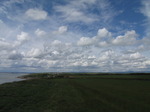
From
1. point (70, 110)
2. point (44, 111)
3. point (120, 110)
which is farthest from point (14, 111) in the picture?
point (120, 110)

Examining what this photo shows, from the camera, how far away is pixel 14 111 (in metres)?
18.6

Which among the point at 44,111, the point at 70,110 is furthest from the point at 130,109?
the point at 44,111

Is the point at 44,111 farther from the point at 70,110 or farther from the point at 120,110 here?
the point at 120,110

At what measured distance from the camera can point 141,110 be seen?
1881 centimetres

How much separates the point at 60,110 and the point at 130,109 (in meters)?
10.7

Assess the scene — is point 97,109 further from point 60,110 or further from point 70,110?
point 60,110

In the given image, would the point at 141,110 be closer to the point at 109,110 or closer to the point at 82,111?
the point at 109,110

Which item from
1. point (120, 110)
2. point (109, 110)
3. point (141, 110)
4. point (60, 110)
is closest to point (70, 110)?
point (60, 110)

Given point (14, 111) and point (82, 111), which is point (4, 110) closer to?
point (14, 111)

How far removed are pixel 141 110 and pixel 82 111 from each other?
348 inches

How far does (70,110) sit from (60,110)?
5.07 ft

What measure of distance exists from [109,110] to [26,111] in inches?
487

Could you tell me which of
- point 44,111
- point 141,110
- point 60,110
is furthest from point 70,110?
point 141,110

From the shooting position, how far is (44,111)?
18797 millimetres
